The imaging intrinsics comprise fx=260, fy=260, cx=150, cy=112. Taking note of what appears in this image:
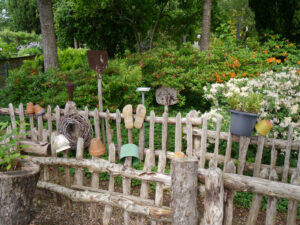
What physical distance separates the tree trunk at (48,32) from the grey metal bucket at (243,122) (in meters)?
5.69

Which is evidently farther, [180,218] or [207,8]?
[207,8]

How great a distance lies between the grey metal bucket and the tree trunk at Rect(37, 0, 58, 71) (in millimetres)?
5687

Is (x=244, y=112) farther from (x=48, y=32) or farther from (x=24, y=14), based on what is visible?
(x=24, y=14)

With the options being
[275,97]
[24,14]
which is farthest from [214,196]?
[24,14]

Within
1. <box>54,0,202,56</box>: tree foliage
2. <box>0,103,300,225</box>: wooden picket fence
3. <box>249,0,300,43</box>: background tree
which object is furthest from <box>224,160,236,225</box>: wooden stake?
<box>54,0,202,56</box>: tree foliage

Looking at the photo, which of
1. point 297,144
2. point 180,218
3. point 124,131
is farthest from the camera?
point 124,131

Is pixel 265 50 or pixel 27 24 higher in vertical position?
pixel 27 24

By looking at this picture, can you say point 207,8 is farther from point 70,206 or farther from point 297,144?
point 70,206

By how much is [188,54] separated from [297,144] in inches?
188

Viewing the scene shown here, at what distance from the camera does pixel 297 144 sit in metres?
3.02

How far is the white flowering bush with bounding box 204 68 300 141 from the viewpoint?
12.0ft

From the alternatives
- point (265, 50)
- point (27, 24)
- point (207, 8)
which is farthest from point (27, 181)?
point (27, 24)

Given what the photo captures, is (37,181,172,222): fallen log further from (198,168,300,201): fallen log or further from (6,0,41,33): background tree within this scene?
(6,0,41,33): background tree

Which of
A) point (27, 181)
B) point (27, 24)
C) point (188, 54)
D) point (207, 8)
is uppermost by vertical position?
point (27, 24)
